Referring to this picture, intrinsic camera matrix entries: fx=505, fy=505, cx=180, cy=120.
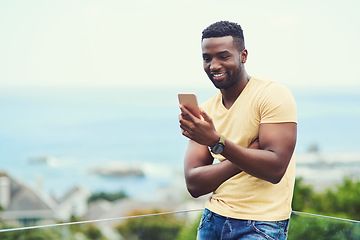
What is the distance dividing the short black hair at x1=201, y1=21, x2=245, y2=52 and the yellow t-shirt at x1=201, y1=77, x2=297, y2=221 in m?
0.13

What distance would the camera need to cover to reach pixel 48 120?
39.3 m

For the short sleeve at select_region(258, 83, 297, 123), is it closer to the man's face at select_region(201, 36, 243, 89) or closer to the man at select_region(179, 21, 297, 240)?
the man at select_region(179, 21, 297, 240)

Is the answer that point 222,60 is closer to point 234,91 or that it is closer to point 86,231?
point 234,91

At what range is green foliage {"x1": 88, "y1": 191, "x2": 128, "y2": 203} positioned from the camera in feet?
109

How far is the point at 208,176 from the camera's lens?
5.41ft

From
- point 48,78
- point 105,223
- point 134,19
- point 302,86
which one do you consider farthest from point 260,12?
point 105,223

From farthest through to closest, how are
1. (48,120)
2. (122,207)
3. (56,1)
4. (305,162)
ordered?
1. (56,1)
2. (48,120)
3. (305,162)
4. (122,207)

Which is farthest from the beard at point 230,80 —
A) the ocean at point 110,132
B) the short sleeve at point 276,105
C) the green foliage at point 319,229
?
the ocean at point 110,132

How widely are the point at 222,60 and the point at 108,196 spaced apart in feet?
108

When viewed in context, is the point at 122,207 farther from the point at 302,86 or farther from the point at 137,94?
the point at 302,86

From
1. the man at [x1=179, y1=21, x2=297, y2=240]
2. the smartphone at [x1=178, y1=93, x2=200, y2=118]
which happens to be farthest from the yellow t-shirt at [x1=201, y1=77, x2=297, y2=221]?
the smartphone at [x1=178, y1=93, x2=200, y2=118]

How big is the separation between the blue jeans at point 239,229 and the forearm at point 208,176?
0.09m

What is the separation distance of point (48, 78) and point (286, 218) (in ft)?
124

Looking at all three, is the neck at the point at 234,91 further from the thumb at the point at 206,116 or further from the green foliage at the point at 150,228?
the green foliage at the point at 150,228
